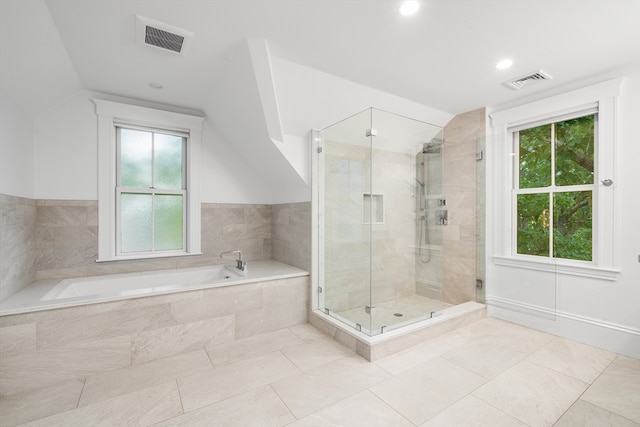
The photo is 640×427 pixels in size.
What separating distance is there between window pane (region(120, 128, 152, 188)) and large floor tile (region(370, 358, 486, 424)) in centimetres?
303

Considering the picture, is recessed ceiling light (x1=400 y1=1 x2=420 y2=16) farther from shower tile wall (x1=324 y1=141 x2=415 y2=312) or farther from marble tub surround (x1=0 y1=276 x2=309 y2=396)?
marble tub surround (x1=0 y1=276 x2=309 y2=396)

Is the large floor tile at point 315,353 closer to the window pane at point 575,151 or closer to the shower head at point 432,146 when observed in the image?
the shower head at point 432,146

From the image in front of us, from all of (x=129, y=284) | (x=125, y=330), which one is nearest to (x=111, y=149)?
(x=129, y=284)

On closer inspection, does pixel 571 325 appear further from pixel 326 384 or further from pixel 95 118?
pixel 95 118

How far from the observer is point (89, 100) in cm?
273

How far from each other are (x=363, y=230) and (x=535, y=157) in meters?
2.03

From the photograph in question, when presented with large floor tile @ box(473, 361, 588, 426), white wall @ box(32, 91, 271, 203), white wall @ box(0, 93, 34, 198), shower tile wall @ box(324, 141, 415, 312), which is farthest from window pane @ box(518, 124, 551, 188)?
white wall @ box(0, 93, 34, 198)

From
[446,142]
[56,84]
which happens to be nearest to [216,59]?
[56,84]

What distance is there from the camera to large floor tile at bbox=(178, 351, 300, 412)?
1757mm

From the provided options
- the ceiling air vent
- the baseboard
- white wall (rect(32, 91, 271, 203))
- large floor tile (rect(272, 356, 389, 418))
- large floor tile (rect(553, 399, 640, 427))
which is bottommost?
large floor tile (rect(553, 399, 640, 427))

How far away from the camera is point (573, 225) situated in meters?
2.67

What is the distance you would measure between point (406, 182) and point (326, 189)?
0.84 m

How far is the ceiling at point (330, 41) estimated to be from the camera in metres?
1.66

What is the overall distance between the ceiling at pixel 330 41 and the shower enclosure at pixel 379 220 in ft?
1.77
